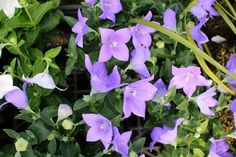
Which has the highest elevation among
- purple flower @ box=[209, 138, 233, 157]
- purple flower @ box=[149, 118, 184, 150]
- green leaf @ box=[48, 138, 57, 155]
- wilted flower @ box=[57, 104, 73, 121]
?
wilted flower @ box=[57, 104, 73, 121]

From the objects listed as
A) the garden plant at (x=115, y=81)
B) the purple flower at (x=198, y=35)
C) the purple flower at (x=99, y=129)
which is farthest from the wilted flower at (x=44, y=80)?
the purple flower at (x=198, y=35)

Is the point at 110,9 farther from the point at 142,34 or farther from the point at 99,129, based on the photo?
the point at 99,129

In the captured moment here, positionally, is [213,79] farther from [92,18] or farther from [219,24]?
[219,24]

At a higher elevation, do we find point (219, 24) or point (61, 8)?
point (61, 8)

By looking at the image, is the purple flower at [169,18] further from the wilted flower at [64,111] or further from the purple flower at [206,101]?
the wilted flower at [64,111]

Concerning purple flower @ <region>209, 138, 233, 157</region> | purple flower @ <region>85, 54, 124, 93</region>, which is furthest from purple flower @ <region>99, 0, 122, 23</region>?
purple flower @ <region>209, 138, 233, 157</region>

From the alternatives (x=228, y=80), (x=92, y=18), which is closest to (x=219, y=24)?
(x=228, y=80)

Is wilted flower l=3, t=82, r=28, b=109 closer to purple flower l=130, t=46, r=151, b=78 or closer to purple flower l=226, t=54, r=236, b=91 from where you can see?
purple flower l=130, t=46, r=151, b=78

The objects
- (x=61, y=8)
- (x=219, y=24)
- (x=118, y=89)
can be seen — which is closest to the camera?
(x=118, y=89)
